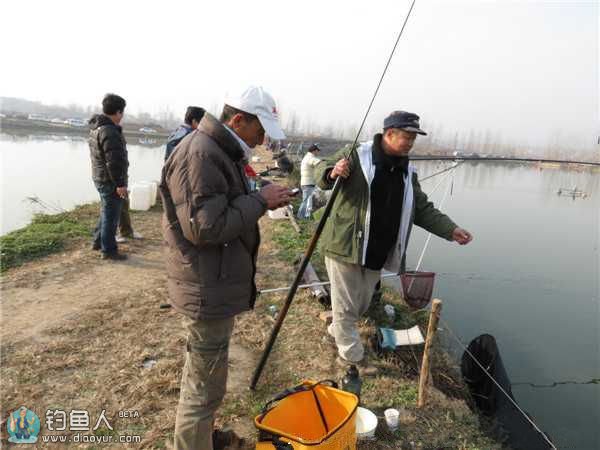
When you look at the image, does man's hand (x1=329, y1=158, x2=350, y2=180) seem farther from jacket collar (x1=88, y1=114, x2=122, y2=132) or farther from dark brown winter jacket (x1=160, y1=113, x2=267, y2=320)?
jacket collar (x1=88, y1=114, x2=122, y2=132)

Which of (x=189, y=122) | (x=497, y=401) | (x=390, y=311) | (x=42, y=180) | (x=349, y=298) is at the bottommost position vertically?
(x=497, y=401)

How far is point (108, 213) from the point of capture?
4961mm

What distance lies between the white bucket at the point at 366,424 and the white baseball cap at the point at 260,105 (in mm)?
1934

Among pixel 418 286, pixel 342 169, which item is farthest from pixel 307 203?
pixel 342 169

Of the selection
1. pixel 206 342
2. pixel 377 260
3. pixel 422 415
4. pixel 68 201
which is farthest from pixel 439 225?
pixel 68 201

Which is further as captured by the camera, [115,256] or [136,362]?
[115,256]

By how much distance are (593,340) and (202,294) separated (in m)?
8.45

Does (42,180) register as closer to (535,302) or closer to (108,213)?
(108,213)

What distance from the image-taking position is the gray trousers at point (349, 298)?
125 inches

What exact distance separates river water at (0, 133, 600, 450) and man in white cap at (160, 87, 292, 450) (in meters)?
4.75

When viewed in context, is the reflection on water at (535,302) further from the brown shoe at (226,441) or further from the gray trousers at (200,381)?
the gray trousers at (200,381)

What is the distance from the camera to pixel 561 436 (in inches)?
189

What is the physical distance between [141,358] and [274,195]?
2.13 metres

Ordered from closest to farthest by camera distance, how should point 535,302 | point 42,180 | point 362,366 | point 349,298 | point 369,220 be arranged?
point 369,220
point 349,298
point 362,366
point 535,302
point 42,180
